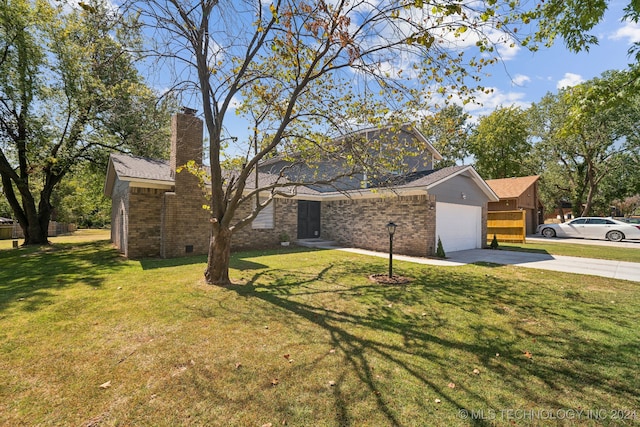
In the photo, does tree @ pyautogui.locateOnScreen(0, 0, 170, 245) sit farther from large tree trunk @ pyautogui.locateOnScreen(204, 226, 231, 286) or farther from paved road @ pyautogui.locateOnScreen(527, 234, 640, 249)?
paved road @ pyautogui.locateOnScreen(527, 234, 640, 249)

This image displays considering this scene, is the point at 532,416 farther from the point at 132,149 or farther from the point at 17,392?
the point at 132,149

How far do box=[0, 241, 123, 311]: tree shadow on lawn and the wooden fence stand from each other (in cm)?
1996

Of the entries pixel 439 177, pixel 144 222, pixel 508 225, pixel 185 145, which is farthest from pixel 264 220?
pixel 508 225

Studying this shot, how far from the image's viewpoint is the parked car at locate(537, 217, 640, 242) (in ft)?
61.1

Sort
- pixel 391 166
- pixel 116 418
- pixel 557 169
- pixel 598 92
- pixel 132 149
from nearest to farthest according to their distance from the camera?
pixel 116 418
pixel 598 92
pixel 391 166
pixel 132 149
pixel 557 169

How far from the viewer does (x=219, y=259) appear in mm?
6930

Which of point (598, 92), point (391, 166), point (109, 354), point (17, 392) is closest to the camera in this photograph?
point (17, 392)

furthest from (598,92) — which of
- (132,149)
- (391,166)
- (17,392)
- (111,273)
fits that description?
(132,149)

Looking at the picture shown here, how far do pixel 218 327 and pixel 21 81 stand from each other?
1735 centimetres

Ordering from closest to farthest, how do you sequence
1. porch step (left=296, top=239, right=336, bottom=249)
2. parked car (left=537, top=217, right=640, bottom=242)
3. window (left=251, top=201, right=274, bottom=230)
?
window (left=251, top=201, right=274, bottom=230)
porch step (left=296, top=239, right=336, bottom=249)
parked car (left=537, top=217, right=640, bottom=242)

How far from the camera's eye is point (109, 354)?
365 centimetres

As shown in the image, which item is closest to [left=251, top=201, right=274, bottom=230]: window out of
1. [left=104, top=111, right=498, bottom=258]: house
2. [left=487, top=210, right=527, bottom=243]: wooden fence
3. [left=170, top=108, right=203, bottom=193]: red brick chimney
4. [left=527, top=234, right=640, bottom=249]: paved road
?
[left=104, top=111, right=498, bottom=258]: house

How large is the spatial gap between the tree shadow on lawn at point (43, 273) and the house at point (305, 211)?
1.36 m

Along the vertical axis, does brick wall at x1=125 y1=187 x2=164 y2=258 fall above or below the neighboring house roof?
below
